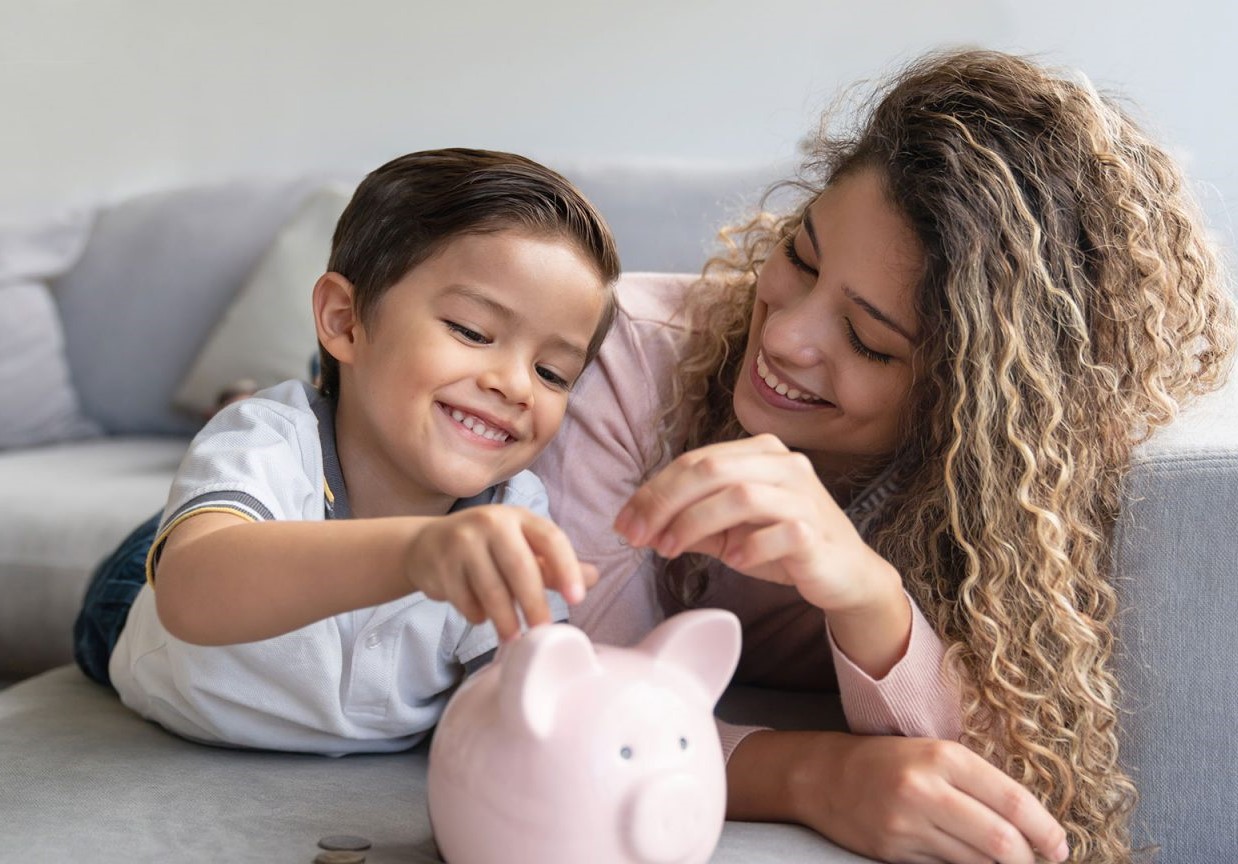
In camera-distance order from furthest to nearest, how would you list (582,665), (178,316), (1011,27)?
(178,316), (1011,27), (582,665)

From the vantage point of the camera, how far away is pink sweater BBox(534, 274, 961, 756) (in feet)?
4.09

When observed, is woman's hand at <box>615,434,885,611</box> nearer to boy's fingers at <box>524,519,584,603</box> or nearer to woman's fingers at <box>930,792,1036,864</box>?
boy's fingers at <box>524,519,584,603</box>

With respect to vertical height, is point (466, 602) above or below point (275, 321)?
above

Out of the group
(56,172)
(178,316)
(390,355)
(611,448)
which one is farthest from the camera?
Result: (56,172)

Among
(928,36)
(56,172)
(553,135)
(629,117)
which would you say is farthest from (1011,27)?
(56,172)

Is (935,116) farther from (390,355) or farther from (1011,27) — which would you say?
(1011,27)

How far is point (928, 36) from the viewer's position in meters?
2.28

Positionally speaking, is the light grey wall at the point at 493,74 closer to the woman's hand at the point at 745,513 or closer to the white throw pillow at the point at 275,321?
the white throw pillow at the point at 275,321

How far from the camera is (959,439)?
1.10m

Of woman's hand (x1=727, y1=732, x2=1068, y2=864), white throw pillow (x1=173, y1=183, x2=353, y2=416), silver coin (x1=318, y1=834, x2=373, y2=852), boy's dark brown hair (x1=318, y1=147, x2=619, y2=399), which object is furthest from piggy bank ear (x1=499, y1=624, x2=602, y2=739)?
white throw pillow (x1=173, y1=183, x2=353, y2=416)

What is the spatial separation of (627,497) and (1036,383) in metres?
0.42

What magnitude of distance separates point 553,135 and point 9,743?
5.61 feet

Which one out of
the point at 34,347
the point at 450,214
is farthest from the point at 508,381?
the point at 34,347

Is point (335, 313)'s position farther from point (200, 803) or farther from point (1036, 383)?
point (1036, 383)
